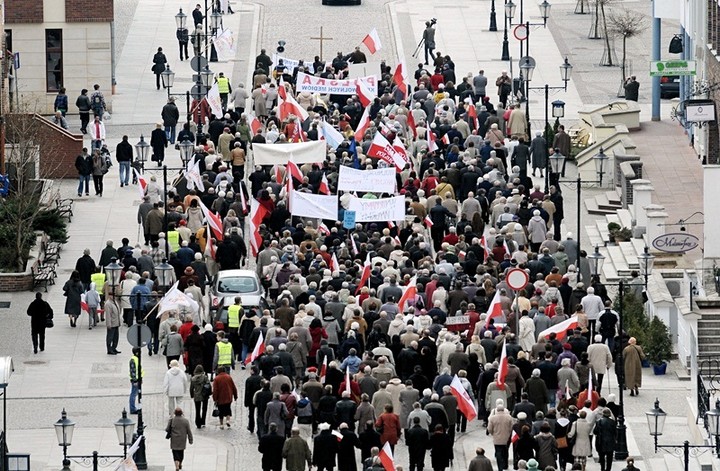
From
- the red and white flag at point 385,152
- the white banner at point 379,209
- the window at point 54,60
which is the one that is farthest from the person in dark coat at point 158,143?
the white banner at point 379,209

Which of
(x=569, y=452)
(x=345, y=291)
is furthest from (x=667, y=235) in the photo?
(x=569, y=452)

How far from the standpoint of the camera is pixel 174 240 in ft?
187

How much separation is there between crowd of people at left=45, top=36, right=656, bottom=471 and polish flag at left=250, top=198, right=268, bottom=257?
69 mm

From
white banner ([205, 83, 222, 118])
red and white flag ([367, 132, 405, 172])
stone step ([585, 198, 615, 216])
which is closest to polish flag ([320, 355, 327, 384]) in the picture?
red and white flag ([367, 132, 405, 172])

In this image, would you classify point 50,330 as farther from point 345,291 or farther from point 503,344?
point 503,344

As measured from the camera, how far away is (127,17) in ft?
309

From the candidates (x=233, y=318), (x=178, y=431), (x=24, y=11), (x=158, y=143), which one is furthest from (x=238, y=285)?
(x=24, y=11)

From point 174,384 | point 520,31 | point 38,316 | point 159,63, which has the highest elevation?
point 520,31

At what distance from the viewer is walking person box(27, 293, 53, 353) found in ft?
173

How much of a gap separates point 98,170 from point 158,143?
8.53ft

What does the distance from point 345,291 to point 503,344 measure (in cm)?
452

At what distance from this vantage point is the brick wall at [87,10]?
7769 cm

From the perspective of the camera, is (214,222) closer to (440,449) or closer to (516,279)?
(516,279)

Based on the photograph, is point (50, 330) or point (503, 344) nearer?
point (503, 344)
